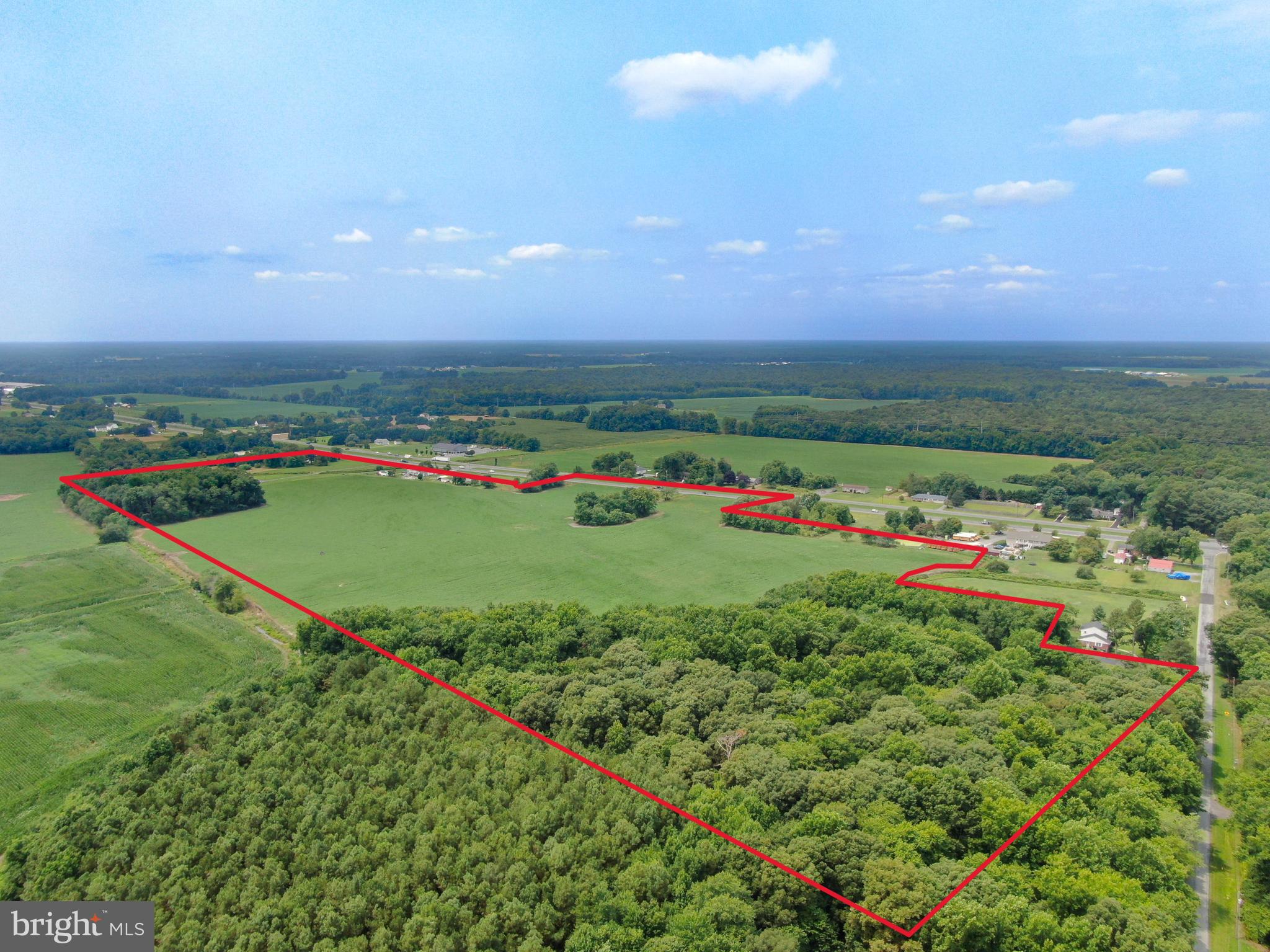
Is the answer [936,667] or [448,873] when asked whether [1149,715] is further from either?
[448,873]

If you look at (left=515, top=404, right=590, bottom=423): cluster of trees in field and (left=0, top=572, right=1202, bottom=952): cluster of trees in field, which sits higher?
(left=515, top=404, right=590, bottom=423): cluster of trees in field

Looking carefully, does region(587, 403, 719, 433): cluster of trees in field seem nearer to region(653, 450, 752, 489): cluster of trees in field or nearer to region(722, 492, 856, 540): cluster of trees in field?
region(653, 450, 752, 489): cluster of trees in field

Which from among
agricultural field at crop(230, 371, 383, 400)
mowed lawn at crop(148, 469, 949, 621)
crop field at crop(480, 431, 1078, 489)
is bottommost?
mowed lawn at crop(148, 469, 949, 621)

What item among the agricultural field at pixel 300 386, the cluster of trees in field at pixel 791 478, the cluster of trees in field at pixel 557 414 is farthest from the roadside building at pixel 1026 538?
the agricultural field at pixel 300 386

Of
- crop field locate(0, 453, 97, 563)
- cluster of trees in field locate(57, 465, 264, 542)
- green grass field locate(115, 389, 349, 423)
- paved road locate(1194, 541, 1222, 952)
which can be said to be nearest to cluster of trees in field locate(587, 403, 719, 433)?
green grass field locate(115, 389, 349, 423)

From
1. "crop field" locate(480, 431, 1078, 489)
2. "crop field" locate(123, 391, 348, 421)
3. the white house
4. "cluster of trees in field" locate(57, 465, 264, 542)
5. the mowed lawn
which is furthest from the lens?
→ "crop field" locate(123, 391, 348, 421)

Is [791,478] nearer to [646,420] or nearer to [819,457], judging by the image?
[819,457]

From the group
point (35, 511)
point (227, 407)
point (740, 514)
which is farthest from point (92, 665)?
point (227, 407)
